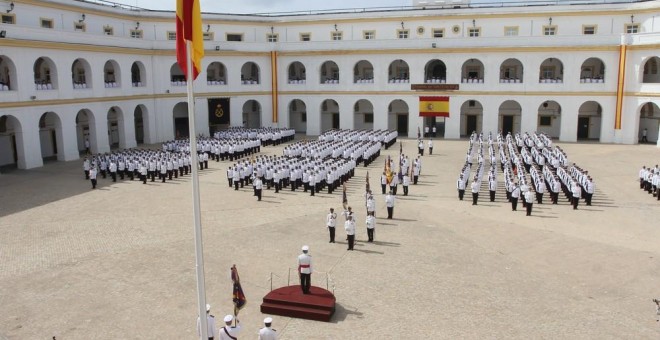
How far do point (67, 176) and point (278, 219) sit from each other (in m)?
16.0

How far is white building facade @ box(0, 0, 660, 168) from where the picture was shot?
123 feet

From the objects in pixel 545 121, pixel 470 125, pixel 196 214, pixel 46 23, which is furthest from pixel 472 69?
pixel 196 214

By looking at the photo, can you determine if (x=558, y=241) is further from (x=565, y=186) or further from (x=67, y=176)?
(x=67, y=176)

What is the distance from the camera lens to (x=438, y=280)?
1409 centimetres

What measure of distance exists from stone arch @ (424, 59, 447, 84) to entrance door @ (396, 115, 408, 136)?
13.9 ft

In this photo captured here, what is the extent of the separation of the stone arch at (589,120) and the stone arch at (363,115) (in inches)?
708

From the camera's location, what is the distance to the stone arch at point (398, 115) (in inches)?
1953

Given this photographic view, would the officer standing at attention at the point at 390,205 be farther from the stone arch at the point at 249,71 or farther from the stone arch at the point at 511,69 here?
the stone arch at the point at 249,71

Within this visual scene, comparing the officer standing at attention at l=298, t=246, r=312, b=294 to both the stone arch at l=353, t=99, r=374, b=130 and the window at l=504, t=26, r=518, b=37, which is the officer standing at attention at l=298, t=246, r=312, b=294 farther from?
the window at l=504, t=26, r=518, b=37

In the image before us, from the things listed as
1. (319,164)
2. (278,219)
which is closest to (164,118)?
(319,164)

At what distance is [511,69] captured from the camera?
4600 centimetres

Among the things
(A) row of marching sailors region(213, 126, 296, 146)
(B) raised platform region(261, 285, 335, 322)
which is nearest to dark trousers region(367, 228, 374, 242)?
(B) raised platform region(261, 285, 335, 322)

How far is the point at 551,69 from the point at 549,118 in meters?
4.17

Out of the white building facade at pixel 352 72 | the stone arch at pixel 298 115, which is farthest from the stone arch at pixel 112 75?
the stone arch at pixel 298 115
